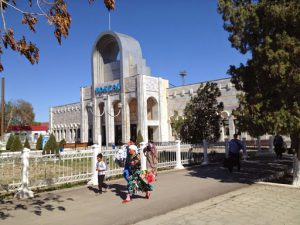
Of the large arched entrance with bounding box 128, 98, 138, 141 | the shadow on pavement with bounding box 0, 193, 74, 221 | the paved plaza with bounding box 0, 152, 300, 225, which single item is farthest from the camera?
the large arched entrance with bounding box 128, 98, 138, 141

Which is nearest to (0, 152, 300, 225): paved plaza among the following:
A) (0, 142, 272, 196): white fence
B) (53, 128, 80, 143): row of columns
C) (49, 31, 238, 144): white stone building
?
(0, 142, 272, 196): white fence

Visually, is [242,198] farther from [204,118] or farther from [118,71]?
[118,71]

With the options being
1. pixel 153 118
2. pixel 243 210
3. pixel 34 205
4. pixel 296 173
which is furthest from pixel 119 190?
pixel 153 118

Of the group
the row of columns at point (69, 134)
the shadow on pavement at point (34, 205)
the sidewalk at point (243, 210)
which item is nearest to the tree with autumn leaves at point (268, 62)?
the sidewalk at point (243, 210)

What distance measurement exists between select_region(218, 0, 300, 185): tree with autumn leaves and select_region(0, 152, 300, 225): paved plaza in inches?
74.1

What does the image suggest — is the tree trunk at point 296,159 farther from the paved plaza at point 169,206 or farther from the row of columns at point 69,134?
the row of columns at point 69,134

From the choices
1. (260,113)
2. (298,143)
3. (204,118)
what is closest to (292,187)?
(298,143)

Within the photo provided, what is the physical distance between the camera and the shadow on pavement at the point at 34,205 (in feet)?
24.2

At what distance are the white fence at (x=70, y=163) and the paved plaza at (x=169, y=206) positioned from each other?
58 cm

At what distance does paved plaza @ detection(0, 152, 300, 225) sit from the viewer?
21.3ft

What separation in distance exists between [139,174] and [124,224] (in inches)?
81.7

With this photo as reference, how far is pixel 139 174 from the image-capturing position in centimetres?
832

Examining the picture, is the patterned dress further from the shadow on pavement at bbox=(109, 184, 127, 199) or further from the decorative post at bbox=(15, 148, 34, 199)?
the decorative post at bbox=(15, 148, 34, 199)

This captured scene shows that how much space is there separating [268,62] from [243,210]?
4.26 meters
